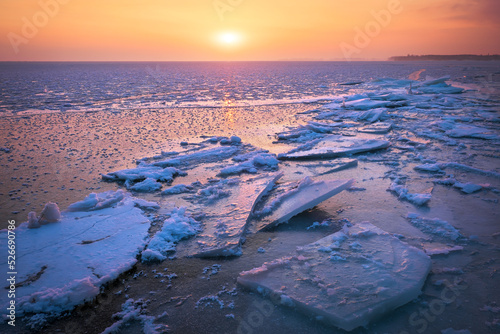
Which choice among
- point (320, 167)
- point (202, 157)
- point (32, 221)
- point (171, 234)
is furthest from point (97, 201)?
point (320, 167)

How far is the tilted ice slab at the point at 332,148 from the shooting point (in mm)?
5246

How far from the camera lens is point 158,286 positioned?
2275mm

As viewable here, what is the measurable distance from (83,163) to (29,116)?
6173 mm

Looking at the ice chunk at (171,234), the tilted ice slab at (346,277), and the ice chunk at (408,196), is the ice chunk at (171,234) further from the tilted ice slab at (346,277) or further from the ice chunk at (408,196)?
the ice chunk at (408,196)

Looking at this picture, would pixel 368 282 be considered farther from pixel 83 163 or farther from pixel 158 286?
pixel 83 163

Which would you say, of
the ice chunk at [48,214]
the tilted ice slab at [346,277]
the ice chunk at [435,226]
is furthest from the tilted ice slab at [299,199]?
the ice chunk at [48,214]

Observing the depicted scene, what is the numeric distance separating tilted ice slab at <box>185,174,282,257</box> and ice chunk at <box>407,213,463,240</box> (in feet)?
Result: 5.78

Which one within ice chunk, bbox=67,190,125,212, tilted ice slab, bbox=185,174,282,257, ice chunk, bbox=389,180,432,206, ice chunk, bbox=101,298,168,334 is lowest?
ice chunk, bbox=389,180,432,206

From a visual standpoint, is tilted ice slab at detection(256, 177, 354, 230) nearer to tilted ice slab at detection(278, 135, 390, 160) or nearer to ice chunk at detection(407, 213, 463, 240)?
ice chunk at detection(407, 213, 463, 240)

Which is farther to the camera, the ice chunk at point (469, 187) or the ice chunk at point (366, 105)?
the ice chunk at point (366, 105)

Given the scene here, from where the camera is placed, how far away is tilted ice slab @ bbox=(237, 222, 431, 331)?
1894 millimetres

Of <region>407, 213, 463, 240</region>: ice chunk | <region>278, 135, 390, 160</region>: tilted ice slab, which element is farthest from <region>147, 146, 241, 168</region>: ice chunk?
<region>407, 213, 463, 240</region>: ice chunk

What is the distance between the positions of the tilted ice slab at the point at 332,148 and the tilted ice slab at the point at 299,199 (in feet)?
5.02

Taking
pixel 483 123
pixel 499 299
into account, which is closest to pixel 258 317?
pixel 499 299
